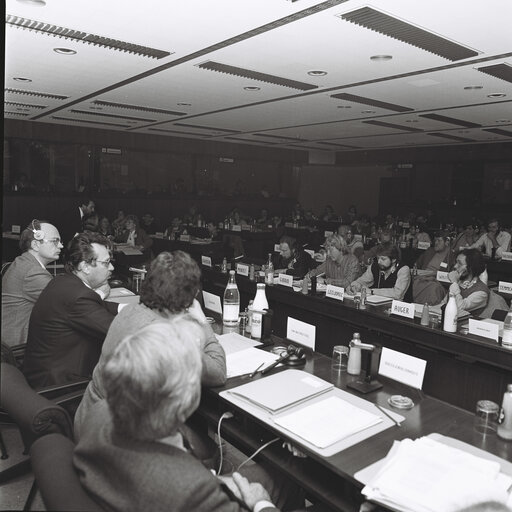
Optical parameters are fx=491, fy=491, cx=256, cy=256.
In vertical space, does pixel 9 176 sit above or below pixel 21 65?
below

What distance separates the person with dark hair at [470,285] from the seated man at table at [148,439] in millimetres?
2885

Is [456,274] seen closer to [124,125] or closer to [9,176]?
[124,125]

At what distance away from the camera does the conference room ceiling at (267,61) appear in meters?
2.99

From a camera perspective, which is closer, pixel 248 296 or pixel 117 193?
pixel 248 296

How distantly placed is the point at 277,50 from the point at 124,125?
6.28 m

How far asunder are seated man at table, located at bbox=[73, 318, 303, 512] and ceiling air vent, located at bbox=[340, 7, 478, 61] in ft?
8.34

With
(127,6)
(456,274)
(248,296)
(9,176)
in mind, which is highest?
(127,6)

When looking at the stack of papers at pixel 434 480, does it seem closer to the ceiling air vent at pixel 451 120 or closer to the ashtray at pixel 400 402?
the ashtray at pixel 400 402

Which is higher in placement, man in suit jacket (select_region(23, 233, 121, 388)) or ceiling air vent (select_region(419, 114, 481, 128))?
ceiling air vent (select_region(419, 114, 481, 128))

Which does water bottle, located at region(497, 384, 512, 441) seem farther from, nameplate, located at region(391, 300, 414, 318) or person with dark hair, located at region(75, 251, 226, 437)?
nameplate, located at region(391, 300, 414, 318)

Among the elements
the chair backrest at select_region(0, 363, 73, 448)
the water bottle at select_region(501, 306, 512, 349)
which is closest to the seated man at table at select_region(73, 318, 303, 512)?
the chair backrest at select_region(0, 363, 73, 448)

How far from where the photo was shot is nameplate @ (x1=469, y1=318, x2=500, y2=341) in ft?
9.68

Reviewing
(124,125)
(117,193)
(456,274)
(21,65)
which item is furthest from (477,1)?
(117,193)

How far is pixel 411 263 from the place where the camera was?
8.16 metres
